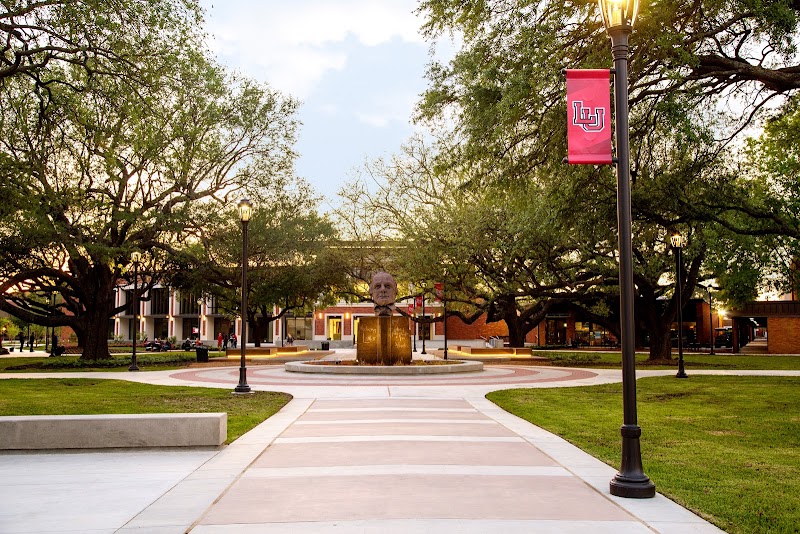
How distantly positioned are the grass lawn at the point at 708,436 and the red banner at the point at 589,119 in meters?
3.79

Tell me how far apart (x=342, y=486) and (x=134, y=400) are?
11.2m

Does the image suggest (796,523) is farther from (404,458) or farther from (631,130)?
(631,130)

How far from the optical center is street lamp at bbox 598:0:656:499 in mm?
7164

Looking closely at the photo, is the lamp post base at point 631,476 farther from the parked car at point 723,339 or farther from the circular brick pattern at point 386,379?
the parked car at point 723,339

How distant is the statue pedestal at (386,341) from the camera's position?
91.6ft

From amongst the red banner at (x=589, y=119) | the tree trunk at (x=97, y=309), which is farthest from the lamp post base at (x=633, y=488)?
the tree trunk at (x=97, y=309)

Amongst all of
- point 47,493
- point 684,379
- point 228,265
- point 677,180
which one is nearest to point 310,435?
point 47,493

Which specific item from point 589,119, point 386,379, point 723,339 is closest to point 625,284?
point 589,119

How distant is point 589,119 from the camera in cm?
793

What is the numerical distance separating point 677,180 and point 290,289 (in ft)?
101

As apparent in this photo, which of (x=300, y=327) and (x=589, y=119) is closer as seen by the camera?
(x=589, y=119)

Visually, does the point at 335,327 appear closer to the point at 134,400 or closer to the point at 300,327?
the point at 300,327

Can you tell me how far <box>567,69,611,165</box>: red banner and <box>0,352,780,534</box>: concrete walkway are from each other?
3.69 meters

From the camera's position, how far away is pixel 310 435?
11375 millimetres
